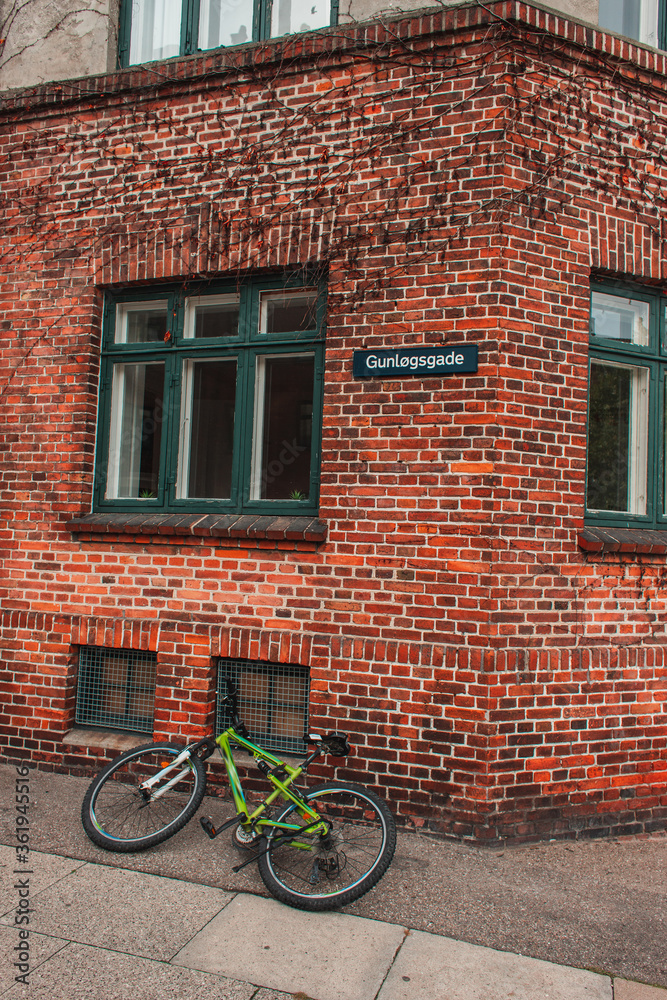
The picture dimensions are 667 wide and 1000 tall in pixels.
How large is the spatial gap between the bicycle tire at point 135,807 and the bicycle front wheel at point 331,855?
691 millimetres

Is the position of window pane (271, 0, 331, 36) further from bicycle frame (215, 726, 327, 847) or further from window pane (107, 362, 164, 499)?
bicycle frame (215, 726, 327, 847)

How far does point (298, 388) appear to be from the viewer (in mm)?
5695

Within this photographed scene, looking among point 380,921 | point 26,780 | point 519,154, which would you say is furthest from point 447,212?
point 26,780

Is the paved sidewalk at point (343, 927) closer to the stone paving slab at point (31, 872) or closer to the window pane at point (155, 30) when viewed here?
the stone paving slab at point (31, 872)

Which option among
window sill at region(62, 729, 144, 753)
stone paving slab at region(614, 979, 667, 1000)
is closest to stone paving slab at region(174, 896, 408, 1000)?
stone paving slab at region(614, 979, 667, 1000)

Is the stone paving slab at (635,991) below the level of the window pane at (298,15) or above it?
below

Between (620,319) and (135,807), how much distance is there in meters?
4.89

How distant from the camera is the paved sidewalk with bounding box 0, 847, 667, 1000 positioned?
10.4 ft

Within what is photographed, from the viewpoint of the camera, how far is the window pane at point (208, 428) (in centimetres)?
589

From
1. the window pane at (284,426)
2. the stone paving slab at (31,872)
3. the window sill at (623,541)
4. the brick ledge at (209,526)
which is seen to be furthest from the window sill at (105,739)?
the window sill at (623,541)

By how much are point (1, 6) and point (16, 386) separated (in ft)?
11.6

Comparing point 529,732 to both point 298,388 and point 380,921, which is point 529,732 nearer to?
point 380,921

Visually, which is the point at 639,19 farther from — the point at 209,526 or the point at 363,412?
the point at 209,526

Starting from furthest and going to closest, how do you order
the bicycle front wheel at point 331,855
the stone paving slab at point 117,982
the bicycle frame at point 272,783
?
the bicycle frame at point 272,783, the bicycle front wheel at point 331,855, the stone paving slab at point 117,982
